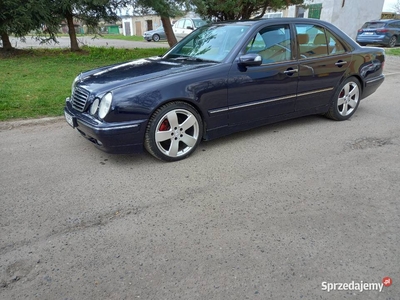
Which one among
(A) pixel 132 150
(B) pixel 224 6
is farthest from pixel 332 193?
(B) pixel 224 6

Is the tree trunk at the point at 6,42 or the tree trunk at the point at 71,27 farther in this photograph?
the tree trunk at the point at 71,27

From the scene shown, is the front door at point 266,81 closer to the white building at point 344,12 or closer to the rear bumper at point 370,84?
the rear bumper at point 370,84

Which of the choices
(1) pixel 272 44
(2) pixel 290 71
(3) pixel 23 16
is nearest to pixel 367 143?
(2) pixel 290 71

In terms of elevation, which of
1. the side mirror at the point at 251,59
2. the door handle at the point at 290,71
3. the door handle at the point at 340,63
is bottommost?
the door handle at the point at 290,71

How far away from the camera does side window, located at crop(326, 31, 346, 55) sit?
5.04m

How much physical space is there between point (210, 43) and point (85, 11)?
8669mm

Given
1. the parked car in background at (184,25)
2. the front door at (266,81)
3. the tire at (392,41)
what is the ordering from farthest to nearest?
the parked car in background at (184,25) < the tire at (392,41) < the front door at (266,81)

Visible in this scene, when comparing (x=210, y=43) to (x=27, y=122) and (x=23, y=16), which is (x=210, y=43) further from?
(x=23, y=16)

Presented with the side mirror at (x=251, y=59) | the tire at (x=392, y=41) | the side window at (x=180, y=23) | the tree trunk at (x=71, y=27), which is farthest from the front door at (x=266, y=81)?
the side window at (x=180, y=23)

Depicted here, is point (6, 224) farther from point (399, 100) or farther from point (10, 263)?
point (399, 100)

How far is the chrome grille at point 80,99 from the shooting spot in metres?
3.81

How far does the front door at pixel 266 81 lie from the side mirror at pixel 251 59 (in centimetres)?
12

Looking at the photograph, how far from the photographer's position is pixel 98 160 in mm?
4004

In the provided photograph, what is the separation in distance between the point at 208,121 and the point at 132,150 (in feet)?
3.23
